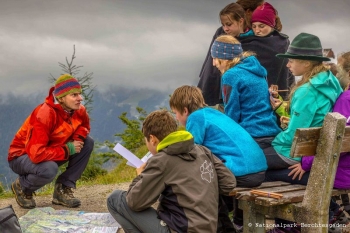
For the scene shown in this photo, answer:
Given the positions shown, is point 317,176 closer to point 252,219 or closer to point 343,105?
point 252,219

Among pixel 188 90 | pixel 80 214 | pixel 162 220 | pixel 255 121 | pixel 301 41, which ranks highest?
pixel 301 41

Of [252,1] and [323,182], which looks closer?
[323,182]

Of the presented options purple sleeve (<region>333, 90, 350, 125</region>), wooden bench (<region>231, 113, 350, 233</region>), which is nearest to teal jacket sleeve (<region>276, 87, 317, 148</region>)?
purple sleeve (<region>333, 90, 350, 125</region>)

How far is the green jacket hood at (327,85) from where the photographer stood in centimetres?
460

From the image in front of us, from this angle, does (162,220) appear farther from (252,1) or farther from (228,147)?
(252,1)

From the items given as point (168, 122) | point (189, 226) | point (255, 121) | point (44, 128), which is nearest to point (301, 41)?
point (255, 121)

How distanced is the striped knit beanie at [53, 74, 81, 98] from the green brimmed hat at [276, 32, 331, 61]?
270 cm

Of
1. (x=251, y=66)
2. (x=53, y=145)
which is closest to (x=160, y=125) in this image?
(x=251, y=66)

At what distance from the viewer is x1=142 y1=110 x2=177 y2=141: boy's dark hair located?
439 cm

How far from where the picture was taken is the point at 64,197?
6.77 meters

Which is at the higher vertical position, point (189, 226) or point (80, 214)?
point (189, 226)

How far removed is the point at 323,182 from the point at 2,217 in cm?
272

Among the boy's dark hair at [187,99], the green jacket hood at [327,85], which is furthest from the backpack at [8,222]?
the green jacket hood at [327,85]

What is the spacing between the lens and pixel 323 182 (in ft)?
13.6
